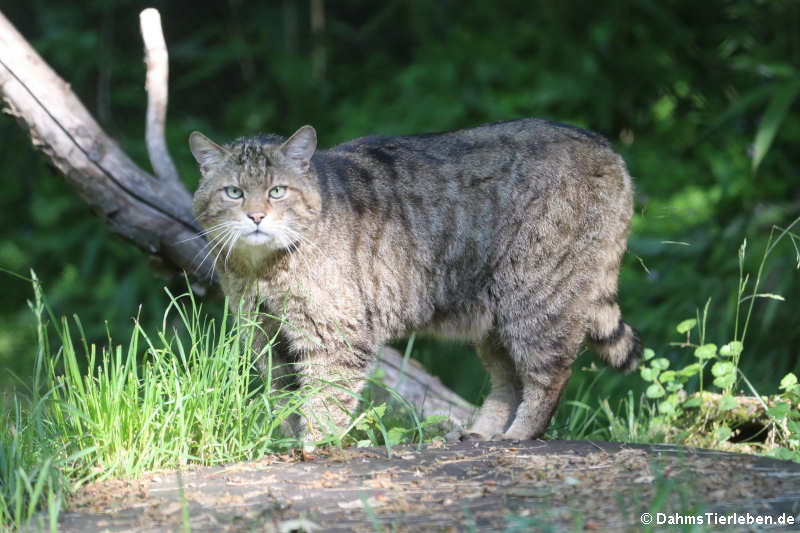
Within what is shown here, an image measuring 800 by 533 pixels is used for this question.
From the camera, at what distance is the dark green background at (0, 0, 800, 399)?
6945 mm

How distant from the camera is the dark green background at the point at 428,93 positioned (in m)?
6.95

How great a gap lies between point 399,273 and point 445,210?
0.37m

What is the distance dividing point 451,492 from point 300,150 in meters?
1.81

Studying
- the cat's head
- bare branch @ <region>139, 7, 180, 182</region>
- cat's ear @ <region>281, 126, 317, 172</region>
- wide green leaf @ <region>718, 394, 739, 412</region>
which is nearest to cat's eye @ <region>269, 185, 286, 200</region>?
the cat's head

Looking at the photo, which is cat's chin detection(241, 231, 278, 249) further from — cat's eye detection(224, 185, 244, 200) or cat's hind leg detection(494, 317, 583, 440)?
cat's hind leg detection(494, 317, 583, 440)

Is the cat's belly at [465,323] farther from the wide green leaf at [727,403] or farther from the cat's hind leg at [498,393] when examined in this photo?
the wide green leaf at [727,403]

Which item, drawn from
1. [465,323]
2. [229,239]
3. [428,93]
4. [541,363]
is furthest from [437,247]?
[428,93]

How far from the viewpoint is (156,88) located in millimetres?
4938

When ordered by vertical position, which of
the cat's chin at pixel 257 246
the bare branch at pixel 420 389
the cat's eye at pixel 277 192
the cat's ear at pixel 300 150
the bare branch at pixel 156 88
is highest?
the bare branch at pixel 156 88

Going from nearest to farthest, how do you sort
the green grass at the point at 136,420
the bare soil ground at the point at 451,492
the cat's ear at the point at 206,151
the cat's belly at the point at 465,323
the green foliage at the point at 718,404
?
the bare soil ground at the point at 451,492 → the green grass at the point at 136,420 → the green foliage at the point at 718,404 → the cat's ear at the point at 206,151 → the cat's belly at the point at 465,323

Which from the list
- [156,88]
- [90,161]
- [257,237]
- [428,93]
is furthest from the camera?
[428,93]

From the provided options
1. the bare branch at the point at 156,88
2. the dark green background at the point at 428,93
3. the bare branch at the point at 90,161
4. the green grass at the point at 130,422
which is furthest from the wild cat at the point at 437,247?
the dark green background at the point at 428,93

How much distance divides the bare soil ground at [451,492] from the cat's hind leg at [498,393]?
1053 mm

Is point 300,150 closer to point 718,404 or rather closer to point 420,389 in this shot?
point 420,389
